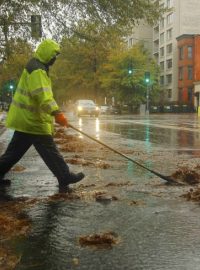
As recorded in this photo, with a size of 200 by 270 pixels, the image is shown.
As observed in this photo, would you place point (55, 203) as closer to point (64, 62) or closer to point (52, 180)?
point (52, 180)

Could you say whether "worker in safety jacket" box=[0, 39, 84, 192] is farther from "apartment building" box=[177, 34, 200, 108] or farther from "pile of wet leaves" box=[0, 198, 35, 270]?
"apartment building" box=[177, 34, 200, 108]

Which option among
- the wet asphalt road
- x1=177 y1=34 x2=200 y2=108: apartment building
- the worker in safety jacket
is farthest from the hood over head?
x1=177 y1=34 x2=200 y2=108: apartment building

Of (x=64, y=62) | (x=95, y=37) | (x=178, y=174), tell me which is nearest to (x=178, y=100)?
(x=64, y=62)

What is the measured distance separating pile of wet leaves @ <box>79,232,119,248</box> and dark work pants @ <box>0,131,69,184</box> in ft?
7.69

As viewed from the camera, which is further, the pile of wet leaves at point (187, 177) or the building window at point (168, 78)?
the building window at point (168, 78)

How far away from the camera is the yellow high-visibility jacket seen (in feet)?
20.5

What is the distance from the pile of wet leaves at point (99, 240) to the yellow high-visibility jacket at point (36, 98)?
2.36 m

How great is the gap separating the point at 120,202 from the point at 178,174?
193 cm

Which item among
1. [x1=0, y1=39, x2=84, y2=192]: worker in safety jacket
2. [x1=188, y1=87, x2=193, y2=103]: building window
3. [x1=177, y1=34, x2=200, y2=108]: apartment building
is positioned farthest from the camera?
[x1=188, y1=87, x2=193, y2=103]: building window

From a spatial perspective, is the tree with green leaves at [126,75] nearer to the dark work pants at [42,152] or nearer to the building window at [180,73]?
the building window at [180,73]

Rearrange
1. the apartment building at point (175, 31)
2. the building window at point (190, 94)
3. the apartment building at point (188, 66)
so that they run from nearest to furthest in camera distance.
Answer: the apartment building at point (188, 66)
the building window at point (190, 94)
the apartment building at point (175, 31)

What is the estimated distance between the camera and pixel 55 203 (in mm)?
5680

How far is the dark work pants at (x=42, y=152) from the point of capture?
6559 mm

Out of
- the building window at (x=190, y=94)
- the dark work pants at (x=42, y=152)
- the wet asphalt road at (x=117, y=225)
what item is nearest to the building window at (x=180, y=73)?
the building window at (x=190, y=94)
